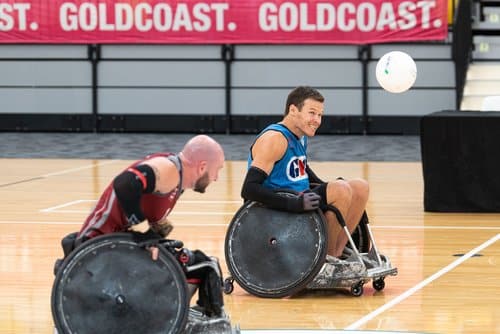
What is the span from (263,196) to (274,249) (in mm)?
350

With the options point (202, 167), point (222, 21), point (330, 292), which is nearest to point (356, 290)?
point (330, 292)

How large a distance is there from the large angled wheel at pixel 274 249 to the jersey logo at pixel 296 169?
1.18ft

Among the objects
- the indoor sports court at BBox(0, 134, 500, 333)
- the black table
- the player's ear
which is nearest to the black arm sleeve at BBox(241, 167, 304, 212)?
the indoor sports court at BBox(0, 134, 500, 333)

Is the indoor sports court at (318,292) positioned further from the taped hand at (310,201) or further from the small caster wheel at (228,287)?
the taped hand at (310,201)

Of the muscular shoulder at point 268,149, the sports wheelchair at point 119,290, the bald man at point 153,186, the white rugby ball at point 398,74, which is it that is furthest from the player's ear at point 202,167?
the white rugby ball at point 398,74

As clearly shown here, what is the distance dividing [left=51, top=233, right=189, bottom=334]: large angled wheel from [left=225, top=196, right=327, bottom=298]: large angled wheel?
1.91 m

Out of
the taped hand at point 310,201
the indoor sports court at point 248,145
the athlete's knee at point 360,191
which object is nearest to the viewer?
the indoor sports court at point 248,145

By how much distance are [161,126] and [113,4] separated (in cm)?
243

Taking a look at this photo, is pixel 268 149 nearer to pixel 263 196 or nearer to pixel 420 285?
pixel 263 196

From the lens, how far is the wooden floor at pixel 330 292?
24.2 feet

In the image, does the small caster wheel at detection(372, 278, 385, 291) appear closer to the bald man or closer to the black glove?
the black glove

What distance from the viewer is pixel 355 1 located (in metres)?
22.1

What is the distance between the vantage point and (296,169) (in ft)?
26.6

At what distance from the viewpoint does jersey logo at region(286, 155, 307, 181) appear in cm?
806
